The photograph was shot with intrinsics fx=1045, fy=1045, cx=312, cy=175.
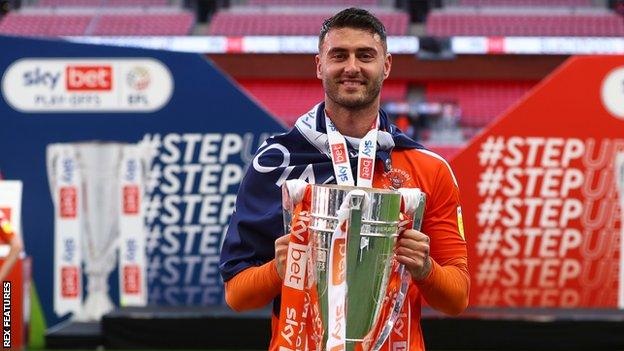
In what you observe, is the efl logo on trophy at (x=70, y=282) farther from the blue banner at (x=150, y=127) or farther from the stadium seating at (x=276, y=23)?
the stadium seating at (x=276, y=23)

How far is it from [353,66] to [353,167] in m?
0.17

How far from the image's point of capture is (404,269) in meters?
1.59

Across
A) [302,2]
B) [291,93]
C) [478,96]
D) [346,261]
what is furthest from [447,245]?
[302,2]

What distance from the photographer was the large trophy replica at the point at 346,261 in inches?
58.1

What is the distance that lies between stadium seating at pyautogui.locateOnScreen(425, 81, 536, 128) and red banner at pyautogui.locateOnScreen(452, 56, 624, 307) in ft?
45.6

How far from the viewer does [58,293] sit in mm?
6617

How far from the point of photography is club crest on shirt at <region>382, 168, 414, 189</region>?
1765 millimetres

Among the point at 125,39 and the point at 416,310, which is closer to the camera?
the point at 416,310

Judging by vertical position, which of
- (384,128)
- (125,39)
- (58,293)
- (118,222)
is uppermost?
(125,39)

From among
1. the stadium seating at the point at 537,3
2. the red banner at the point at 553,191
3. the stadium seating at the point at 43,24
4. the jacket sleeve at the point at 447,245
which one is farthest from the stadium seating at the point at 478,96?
the jacket sleeve at the point at 447,245

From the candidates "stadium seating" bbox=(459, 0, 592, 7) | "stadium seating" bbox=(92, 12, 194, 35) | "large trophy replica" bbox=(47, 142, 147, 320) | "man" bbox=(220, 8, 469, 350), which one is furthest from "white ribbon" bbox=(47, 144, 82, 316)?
"stadium seating" bbox=(459, 0, 592, 7)

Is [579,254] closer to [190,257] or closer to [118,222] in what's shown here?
[190,257]

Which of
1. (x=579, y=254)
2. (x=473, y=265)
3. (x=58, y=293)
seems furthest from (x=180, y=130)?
(x=579, y=254)

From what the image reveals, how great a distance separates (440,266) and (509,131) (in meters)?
4.89
